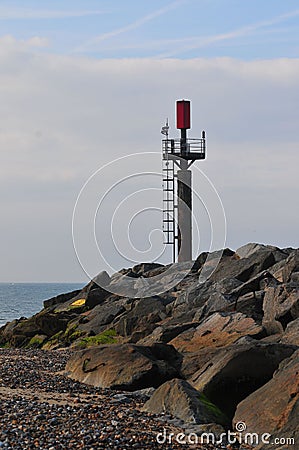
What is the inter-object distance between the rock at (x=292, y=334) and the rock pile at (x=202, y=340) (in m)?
0.04

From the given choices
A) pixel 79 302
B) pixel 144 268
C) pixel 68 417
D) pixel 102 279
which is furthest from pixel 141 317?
pixel 68 417

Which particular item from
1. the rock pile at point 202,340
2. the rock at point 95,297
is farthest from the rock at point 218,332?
the rock at point 95,297

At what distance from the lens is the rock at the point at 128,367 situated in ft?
48.0

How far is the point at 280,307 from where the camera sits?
17953 mm

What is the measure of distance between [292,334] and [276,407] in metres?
4.59

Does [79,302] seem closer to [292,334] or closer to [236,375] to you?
[292,334]

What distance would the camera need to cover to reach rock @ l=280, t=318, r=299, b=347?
15.4m

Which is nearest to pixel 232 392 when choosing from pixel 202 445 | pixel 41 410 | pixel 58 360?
pixel 202 445

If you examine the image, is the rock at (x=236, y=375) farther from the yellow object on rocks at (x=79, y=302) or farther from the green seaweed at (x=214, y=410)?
the yellow object on rocks at (x=79, y=302)

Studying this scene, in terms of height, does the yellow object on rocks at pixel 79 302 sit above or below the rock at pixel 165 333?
below

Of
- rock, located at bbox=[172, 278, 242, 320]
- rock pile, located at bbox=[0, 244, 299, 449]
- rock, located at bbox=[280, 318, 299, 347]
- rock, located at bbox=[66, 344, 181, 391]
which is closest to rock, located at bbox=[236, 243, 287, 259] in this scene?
rock pile, located at bbox=[0, 244, 299, 449]

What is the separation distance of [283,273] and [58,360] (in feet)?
24.4

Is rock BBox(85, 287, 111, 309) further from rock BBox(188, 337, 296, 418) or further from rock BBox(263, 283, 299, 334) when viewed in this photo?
rock BBox(188, 337, 296, 418)

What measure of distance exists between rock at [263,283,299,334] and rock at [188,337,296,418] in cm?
368
